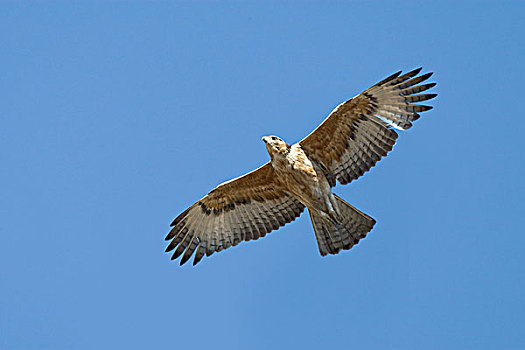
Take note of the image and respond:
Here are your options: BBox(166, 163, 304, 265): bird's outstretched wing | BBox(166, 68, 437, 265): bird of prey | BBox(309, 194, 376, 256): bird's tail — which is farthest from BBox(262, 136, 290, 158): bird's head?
BBox(309, 194, 376, 256): bird's tail

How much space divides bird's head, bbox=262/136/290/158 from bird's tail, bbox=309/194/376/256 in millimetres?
1285

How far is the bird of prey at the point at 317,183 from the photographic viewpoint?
503 inches

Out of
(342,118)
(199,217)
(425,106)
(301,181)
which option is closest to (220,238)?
(199,217)

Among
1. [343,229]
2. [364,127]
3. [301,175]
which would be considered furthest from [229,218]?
[364,127]

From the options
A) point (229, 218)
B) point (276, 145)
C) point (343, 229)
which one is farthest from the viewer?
point (229, 218)

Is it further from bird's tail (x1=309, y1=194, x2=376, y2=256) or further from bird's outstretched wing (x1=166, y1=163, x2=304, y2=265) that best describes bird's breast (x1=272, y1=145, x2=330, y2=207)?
bird's outstretched wing (x1=166, y1=163, x2=304, y2=265)

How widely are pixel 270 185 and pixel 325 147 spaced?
1.27m

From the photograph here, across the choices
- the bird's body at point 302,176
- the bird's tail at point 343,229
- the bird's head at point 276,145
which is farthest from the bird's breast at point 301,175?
the bird's tail at point 343,229

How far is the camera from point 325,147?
43.3 ft

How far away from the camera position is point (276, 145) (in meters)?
12.9

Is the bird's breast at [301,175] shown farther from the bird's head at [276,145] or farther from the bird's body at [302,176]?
the bird's head at [276,145]

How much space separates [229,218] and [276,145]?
195cm

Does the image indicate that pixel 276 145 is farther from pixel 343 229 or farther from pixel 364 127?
pixel 343 229

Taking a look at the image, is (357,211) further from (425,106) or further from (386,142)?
(425,106)
